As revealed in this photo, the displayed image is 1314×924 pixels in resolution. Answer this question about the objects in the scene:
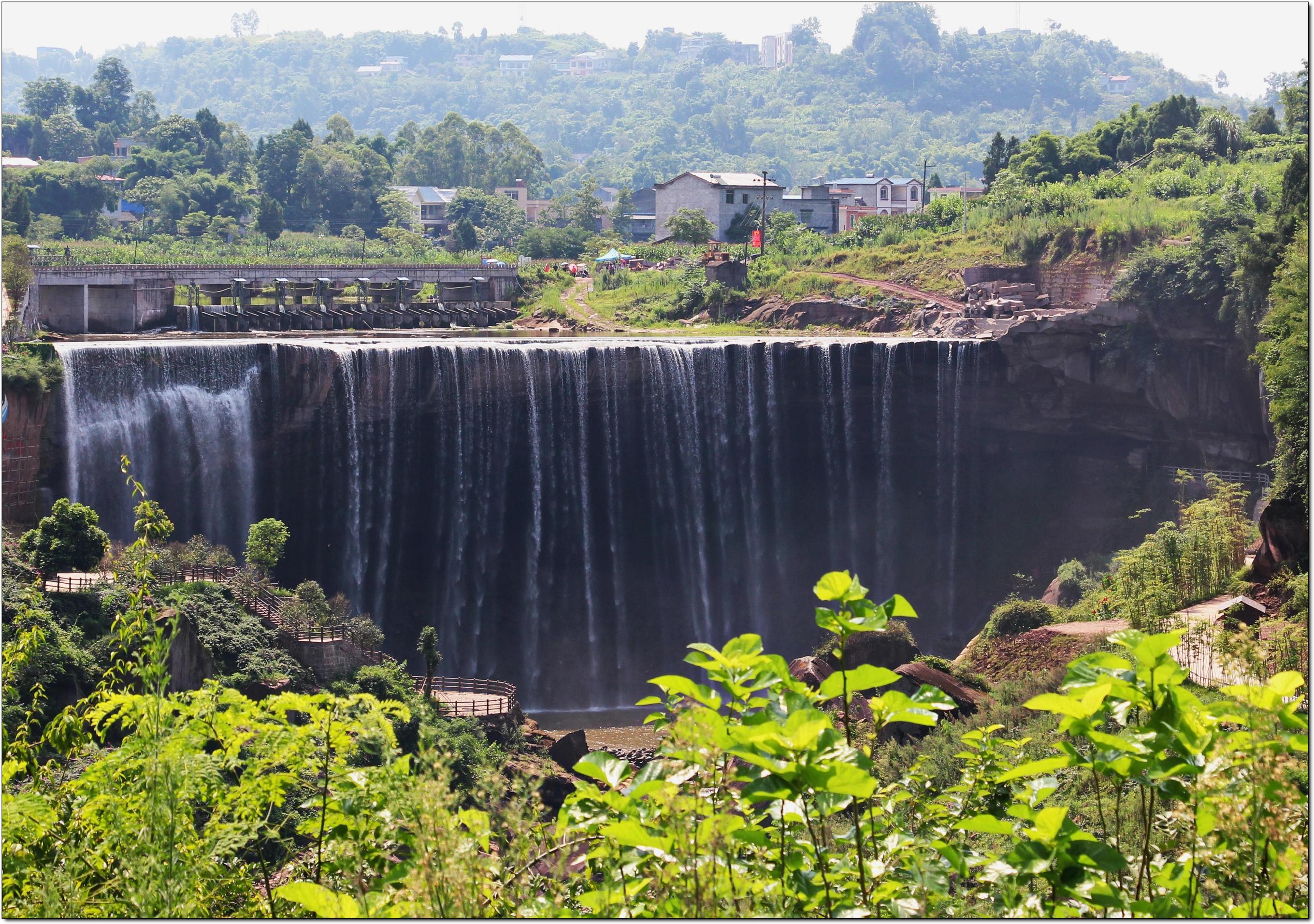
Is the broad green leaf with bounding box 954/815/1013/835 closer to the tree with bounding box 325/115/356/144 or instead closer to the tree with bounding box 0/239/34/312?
the tree with bounding box 0/239/34/312

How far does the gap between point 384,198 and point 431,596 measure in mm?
62578

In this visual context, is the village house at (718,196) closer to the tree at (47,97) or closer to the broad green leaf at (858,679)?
the tree at (47,97)

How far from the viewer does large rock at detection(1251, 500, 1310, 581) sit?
83.9ft

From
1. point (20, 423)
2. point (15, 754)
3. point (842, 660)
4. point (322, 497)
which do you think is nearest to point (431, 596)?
point (322, 497)

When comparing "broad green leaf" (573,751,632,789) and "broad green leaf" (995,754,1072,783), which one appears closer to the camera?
"broad green leaf" (995,754,1072,783)

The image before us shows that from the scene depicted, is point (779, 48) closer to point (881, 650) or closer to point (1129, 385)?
point (1129, 385)

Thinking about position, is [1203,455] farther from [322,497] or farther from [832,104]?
[832,104]

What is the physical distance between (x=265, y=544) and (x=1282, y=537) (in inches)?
890

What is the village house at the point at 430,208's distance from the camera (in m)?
105

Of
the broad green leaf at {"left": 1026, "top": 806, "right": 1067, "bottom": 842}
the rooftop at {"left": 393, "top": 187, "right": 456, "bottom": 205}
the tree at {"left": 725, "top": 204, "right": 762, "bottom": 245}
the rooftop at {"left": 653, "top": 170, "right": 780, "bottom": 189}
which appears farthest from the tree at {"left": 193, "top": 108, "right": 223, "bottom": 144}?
the broad green leaf at {"left": 1026, "top": 806, "right": 1067, "bottom": 842}

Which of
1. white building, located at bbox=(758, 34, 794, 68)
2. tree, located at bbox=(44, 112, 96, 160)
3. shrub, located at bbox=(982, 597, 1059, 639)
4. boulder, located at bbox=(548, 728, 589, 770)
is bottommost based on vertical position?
boulder, located at bbox=(548, 728, 589, 770)

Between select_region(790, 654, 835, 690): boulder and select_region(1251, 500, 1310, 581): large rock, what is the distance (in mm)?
9139

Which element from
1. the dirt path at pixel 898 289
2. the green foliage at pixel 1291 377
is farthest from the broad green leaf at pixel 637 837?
the dirt path at pixel 898 289

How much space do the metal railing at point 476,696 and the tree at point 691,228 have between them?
153 ft
